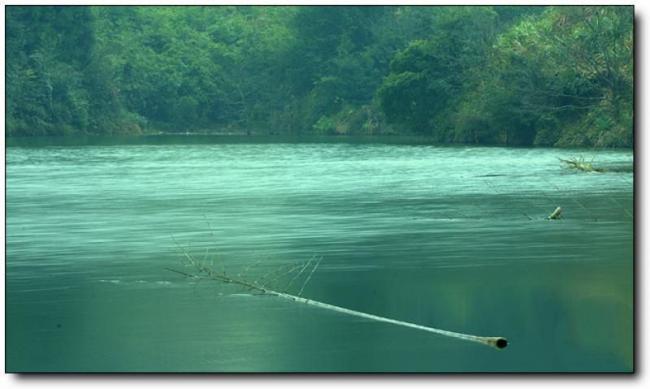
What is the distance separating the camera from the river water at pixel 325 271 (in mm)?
9031

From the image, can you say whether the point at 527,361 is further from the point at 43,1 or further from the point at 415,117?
the point at 415,117

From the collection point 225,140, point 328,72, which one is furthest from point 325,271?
point 328,72

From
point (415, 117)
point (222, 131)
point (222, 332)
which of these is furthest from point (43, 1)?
point (222, 131)

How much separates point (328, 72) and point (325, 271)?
53.7 metres

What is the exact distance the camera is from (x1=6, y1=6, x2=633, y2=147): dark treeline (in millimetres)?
40750

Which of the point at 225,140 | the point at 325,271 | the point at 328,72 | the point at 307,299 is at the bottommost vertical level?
the point at 225,140

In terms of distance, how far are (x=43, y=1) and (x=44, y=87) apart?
50.4 meters

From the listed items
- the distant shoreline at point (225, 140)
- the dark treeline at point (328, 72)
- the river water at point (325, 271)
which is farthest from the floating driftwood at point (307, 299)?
the distant shoreline at point (225, 140)

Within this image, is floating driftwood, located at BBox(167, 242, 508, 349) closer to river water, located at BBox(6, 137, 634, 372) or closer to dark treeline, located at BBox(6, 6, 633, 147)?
river water, located at BBox(6, 137, 634, 372)

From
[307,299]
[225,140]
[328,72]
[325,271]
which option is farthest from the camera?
[328,72]

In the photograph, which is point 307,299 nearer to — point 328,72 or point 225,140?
point 225,140

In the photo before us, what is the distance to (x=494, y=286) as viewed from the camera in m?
12.1

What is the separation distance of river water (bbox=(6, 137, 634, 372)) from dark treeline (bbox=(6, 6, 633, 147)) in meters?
13.3

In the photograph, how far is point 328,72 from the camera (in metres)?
66.6
